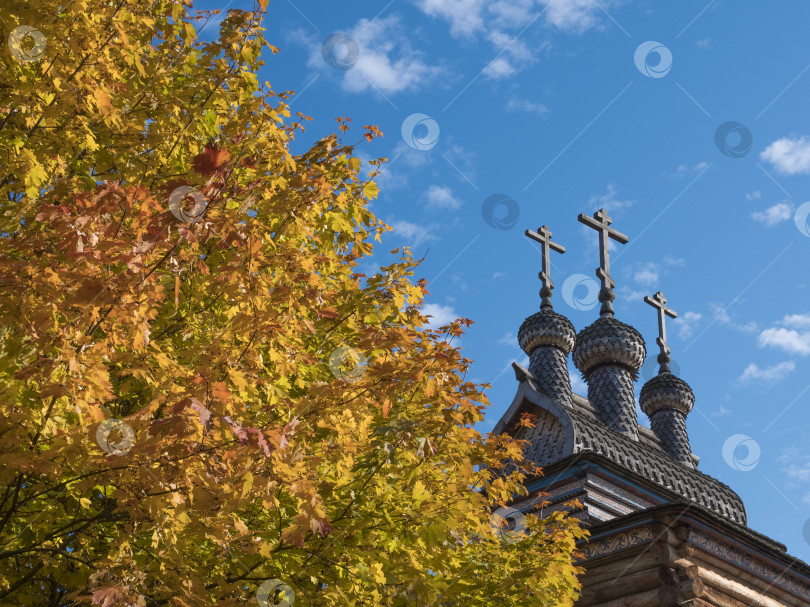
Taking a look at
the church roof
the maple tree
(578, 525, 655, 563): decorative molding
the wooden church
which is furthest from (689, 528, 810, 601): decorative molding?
the church roof

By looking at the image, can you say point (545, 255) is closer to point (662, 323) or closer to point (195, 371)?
point (662, 323)

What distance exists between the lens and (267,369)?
558cm

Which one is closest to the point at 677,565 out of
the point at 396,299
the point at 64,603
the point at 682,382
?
the point at 396,299

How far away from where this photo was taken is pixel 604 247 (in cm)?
2573

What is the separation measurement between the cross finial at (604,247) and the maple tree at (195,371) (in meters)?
18.6

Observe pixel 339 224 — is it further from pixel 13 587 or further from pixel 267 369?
pixel 13 587

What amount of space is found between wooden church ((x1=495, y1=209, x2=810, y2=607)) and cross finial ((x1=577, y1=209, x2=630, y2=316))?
3 cm

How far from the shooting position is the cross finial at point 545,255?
23953 millimetres

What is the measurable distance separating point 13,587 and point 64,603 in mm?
748

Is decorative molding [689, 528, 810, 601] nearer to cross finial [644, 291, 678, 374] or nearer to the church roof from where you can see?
the church roof

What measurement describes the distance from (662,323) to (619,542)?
18566 millimetres

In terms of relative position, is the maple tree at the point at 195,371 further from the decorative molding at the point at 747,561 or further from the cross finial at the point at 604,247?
the cross finial at the point at 604,247

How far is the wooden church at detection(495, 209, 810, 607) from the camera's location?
1070 cm

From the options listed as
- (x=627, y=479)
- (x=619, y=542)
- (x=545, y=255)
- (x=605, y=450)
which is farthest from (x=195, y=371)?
(x=545, y=255)
